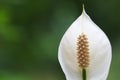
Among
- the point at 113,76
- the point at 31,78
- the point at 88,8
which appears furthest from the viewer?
the point at 88,8

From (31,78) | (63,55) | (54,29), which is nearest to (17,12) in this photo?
(54,29)

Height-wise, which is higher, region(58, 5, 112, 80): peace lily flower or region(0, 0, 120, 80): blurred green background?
region(58, 5, 112, 80): peace lily flower

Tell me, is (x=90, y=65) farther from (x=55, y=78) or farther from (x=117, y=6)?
(x=117, y=6)

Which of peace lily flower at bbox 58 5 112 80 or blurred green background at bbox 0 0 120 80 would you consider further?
blurred green background at bbox 0 0 120 80

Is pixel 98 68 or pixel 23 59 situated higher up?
pixel 98 68

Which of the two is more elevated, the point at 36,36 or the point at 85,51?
the point at 85,51
